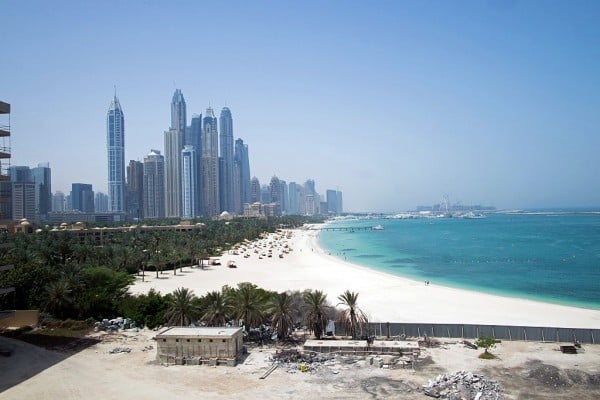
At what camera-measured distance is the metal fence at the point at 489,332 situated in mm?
31547

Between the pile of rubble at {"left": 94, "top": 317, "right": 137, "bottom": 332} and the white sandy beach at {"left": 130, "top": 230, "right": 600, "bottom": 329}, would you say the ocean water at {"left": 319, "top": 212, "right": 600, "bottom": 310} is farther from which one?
the pile of rubble at {"left": 94, "top": 317, "right": 137, "bottom": 332}

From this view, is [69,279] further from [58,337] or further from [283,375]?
[283,375]

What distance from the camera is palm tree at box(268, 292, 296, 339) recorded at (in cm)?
3294

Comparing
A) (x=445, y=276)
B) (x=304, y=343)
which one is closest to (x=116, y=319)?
(x=304, y=343)

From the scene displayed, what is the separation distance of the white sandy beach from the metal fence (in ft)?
22.9

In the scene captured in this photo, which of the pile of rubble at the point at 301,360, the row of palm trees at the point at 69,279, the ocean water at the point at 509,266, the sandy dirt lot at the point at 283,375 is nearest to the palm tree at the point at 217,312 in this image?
the sandy dirt lot at the point at 283,375

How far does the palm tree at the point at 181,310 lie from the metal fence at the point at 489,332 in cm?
1047

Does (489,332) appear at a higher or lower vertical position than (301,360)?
higher

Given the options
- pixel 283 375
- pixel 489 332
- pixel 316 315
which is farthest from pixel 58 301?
pixel 489 332

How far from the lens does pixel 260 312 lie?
33.9 meters

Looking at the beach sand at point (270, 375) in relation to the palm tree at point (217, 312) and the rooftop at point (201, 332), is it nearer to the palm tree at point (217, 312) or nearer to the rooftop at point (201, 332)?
the rooftop at point (201, 332)

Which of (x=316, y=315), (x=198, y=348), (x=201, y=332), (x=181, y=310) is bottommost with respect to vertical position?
(x=198, y=348)

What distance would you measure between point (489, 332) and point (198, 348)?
1908 cm

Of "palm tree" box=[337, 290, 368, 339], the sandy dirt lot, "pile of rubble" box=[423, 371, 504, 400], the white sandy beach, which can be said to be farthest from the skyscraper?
"pile of rubble" box=[423, 371, 504, 400]
